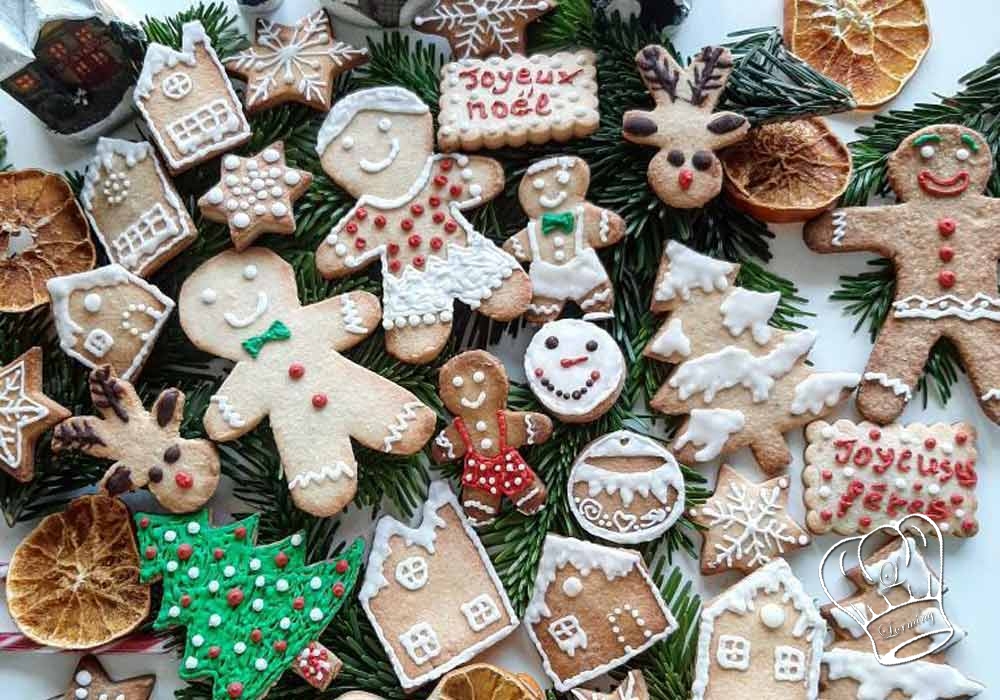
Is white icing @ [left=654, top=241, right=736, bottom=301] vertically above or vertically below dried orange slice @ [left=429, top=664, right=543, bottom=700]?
above

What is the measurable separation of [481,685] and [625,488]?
13.3 inches

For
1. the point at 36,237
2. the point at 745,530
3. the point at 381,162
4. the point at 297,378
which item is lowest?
the point at 745,530

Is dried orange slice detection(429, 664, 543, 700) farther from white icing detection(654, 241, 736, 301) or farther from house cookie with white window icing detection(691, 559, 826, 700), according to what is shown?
white icing detection(654, 241, 736, 301)

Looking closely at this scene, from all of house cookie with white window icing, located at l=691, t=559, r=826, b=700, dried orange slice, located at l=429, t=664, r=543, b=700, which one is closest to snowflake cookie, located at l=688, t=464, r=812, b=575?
house cookie with white window icing, located at l=691, t=559, r=826, b=700

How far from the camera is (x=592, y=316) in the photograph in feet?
4.95

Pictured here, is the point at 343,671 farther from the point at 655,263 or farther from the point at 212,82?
the point at 212,82

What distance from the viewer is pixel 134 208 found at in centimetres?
155

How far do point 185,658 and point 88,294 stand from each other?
1.75ft

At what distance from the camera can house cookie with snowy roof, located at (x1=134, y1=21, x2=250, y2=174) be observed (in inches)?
60.8

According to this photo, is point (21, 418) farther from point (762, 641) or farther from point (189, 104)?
point (762, 641)

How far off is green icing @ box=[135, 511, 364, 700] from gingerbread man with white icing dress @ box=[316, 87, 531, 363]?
1.09 feet

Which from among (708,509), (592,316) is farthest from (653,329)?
(708,509)

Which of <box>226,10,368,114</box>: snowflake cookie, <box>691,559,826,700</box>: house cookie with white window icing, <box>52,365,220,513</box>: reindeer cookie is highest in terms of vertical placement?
<box>226,10,368,114</box>: snowflake cookie

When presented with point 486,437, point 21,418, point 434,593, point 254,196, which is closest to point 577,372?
point 486,437
